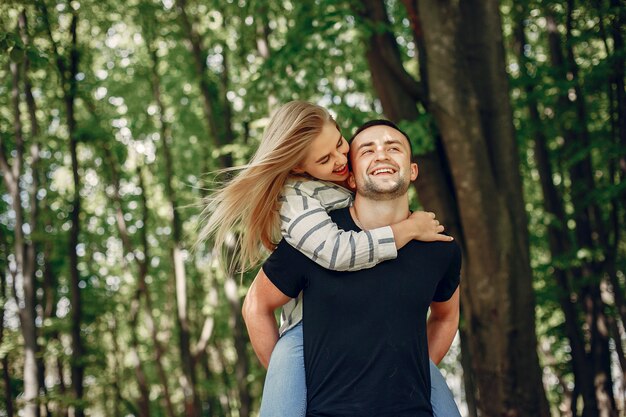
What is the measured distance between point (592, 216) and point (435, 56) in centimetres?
595

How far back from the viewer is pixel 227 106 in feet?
52.4

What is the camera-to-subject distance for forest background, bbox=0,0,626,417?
769 cm

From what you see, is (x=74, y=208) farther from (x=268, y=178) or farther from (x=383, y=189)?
(x=383, y=189)

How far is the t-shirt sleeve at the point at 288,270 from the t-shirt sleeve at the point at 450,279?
0.64 metres

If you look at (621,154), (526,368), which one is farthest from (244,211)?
(621,154)

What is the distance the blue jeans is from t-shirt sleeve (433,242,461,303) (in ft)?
1.22

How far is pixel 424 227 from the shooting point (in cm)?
318

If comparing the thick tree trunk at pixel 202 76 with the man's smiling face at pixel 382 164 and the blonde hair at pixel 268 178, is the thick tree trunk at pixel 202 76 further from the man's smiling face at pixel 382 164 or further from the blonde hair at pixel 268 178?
the man's smiling face at pixel 382 164

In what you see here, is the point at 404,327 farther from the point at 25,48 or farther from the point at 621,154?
the point at 621,154

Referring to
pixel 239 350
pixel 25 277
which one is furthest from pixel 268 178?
pixel 239 350

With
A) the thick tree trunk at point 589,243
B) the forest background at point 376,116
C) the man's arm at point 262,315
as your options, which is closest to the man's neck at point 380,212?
the man's arm at point 262,315

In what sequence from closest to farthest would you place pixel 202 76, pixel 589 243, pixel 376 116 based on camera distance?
pixel 376 116, pixel 589 243, pixel 202 76

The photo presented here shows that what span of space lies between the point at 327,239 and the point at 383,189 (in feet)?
1.18

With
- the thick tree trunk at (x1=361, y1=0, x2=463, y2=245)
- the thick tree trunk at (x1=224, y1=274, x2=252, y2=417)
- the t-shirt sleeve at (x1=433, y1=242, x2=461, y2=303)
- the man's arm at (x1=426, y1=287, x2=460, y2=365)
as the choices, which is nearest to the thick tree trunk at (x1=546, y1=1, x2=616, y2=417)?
the thick tree trunk at (x1=361, y1=0, x2=463, y2=245)
